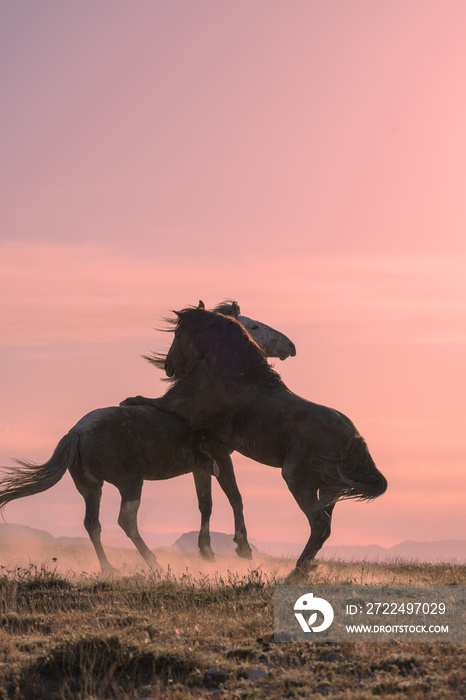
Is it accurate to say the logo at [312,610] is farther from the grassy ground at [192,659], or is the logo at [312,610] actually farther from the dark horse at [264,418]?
the dark horse at [264,418]

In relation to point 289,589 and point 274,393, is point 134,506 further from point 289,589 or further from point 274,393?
point 289,589

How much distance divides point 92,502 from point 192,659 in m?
6.56

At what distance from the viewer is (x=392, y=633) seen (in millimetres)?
8055

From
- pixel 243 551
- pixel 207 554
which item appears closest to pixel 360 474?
pixel 243 551

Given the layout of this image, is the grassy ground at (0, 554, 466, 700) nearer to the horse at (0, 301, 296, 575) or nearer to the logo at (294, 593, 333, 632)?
the logo at (294, 593, 333, 632)

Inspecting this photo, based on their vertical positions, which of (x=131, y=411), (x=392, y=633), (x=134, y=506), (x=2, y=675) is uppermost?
(x=131, y=411)

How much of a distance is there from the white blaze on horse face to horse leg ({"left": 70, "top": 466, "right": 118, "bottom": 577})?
3376mm

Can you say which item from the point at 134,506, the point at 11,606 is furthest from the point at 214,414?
the point at 11,606


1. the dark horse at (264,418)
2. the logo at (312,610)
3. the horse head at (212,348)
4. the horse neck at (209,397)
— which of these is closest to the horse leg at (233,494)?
the dark horse at (264,418)

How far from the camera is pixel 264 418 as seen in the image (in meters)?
11.7

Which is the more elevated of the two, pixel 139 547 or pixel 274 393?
pixel 274 393

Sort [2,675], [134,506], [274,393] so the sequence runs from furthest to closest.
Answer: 1. [134,506]
2. [274,393]
3. [2,675]

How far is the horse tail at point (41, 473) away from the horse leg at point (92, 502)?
26cm

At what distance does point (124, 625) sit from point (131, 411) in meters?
5.16
